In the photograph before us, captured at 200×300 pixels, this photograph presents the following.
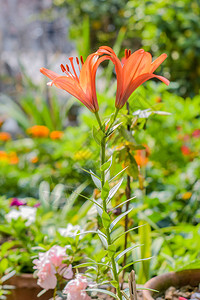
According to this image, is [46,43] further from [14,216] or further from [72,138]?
[14,216]

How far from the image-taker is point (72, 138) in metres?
2.13

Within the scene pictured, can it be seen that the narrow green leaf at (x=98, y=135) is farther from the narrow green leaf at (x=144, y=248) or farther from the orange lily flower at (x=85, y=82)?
the narrow green leaf at (x=144, y=248)

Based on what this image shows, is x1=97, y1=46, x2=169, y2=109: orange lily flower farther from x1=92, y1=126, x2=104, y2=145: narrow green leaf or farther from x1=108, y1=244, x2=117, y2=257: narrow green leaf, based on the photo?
x1=108, y1=244, x2=117, y2=257: narrow green leaf

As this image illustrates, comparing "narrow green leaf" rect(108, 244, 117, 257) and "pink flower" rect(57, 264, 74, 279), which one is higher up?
"narrow green leaf" rect(108, 244, 117, 257)

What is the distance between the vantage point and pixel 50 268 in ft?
2.43

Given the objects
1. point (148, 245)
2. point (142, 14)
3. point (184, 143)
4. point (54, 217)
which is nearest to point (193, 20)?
point (142, 14)

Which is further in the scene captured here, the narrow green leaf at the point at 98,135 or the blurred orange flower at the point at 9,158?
the blurred orange flower at the point at 9,158

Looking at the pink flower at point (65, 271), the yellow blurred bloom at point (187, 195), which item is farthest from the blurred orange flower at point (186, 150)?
the pink flower at point (65, 271)

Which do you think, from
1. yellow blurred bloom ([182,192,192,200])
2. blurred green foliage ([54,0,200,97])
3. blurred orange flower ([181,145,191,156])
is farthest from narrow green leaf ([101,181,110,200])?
blurred green foliage ([54,0,200,97])

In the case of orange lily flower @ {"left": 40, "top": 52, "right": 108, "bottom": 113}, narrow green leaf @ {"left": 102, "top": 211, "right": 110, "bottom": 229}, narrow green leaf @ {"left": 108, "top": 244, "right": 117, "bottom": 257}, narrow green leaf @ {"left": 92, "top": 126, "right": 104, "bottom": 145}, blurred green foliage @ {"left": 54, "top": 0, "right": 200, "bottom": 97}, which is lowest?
narrow green leaf @ {"left": 108, "top": 244, "right": 117, "bottom": 257}

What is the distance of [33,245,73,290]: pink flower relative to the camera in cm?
74

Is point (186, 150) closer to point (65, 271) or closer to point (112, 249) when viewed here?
point (65, 271)

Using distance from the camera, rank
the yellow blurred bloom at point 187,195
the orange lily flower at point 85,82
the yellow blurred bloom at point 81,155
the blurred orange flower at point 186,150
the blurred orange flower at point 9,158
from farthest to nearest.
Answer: the blurred orange flower at point 9,158 → the blurred orange flower at point 186,150 → the yellow blurred bloom at point 187,195 → the yellow blurred bloom at point 81,155 → the orange lily flower at point 85,82

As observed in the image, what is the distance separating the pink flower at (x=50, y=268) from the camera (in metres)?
0.74
